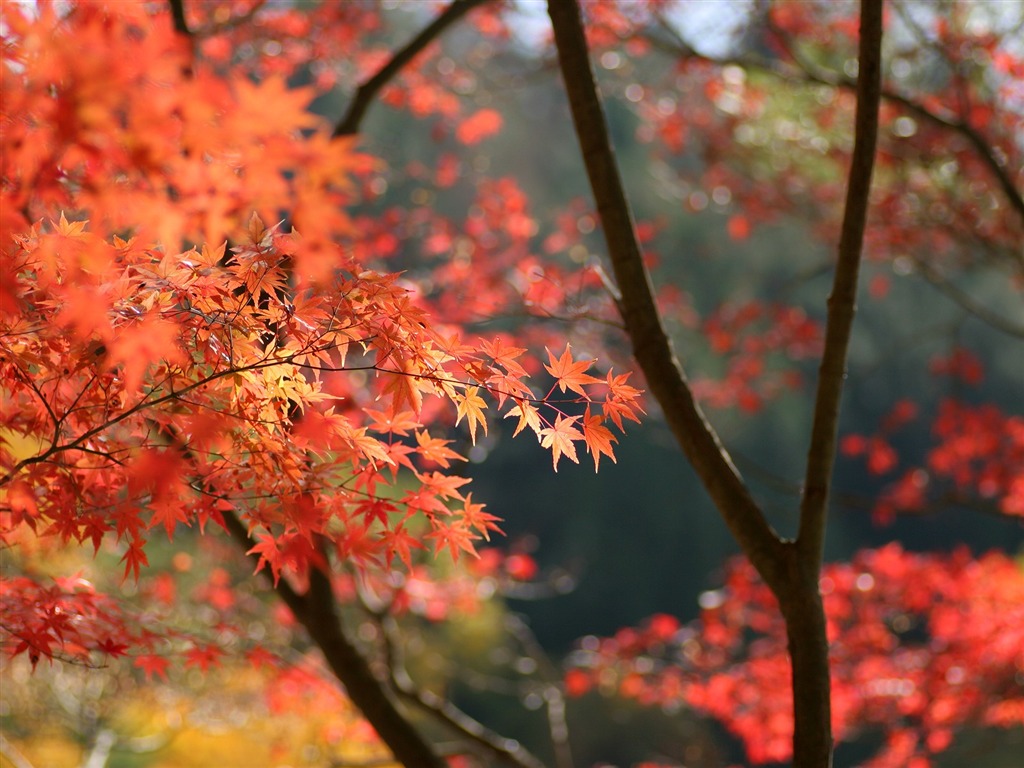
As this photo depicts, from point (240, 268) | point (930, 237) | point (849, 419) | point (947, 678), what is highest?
point (849, 419)

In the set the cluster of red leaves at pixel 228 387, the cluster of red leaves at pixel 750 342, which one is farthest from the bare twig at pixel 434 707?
the cluster of red leaves at pixel 750 342

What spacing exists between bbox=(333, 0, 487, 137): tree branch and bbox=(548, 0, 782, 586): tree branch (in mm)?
970

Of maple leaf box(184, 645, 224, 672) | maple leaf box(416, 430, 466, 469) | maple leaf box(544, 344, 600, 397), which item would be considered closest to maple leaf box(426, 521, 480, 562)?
maple leaf box(416, 430, 466, 469)

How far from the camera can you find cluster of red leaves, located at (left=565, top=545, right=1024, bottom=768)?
498 centimetres

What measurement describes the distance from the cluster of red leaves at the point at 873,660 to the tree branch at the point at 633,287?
8.69 ft

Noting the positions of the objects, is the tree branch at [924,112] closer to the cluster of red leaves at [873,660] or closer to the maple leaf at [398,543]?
the cluster of red leaves at [873,660]

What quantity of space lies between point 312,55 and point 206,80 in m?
5.22

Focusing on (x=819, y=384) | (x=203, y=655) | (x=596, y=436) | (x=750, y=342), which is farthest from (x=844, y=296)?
(x=750, y=342)

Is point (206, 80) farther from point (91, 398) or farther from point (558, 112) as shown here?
point (558, 112)

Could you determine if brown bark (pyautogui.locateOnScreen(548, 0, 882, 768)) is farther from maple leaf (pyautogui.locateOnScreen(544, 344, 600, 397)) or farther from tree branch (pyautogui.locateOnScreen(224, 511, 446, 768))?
tree branch (pyautogui.locateOnScreen(224, 511, 446, 768))

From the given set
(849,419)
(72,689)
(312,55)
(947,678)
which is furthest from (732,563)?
(849,419)

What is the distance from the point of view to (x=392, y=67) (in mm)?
3055

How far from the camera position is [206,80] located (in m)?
0.89

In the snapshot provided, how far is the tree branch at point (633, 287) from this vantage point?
81.0 inches
